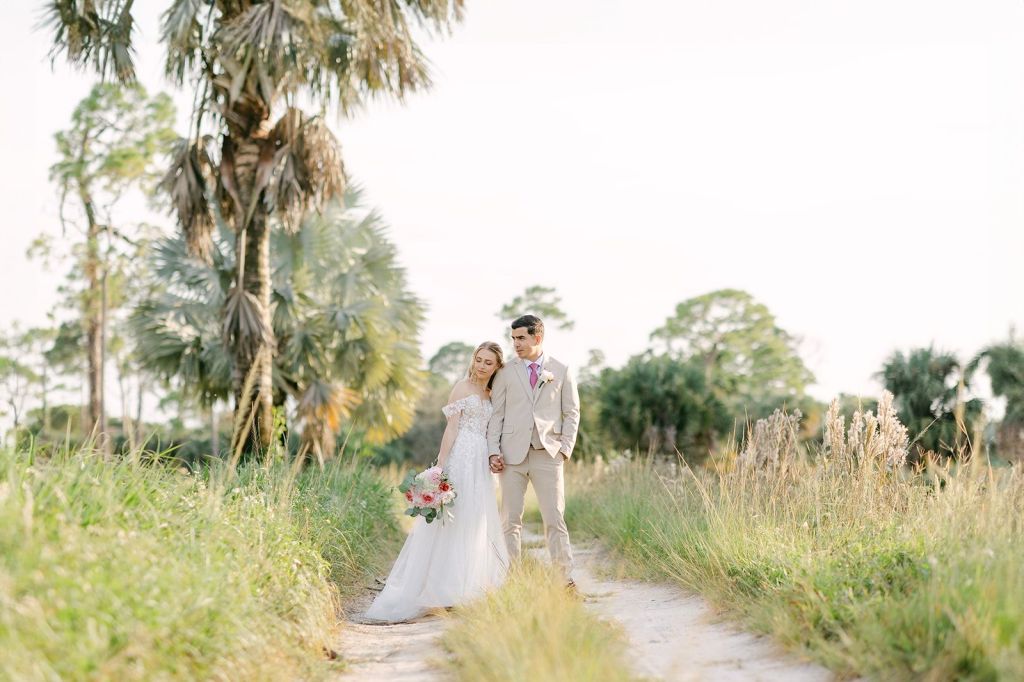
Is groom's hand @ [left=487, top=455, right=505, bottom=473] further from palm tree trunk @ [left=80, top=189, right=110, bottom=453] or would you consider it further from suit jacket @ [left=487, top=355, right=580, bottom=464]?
palm tree trunk @ [left=80, top=189, right=110, bottom=453]

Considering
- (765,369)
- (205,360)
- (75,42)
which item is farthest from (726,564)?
(765,369)

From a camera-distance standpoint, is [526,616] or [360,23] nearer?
[526,616]

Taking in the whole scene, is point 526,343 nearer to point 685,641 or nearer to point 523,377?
point 523,377

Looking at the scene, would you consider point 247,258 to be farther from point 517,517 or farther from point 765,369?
point 765,369

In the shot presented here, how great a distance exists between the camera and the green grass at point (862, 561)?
168 inches

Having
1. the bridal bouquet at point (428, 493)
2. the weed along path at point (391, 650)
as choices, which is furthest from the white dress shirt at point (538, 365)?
the weed along path at point (391, 650)

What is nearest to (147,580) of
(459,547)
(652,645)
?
(652,645)

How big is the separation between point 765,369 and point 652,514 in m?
40.8

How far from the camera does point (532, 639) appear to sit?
4.85 m

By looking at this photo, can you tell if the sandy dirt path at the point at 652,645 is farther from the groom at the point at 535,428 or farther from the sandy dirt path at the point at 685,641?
the groom at the point at 535,428

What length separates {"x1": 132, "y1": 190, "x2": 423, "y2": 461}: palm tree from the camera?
1848cm

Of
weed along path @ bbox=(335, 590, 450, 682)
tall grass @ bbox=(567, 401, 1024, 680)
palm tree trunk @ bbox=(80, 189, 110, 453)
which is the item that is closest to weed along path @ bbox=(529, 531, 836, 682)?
tall grass @ bbox=(567, 401, 1024, 680)

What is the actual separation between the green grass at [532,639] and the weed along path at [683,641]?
242 mm

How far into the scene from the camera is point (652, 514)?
30.8 feet
